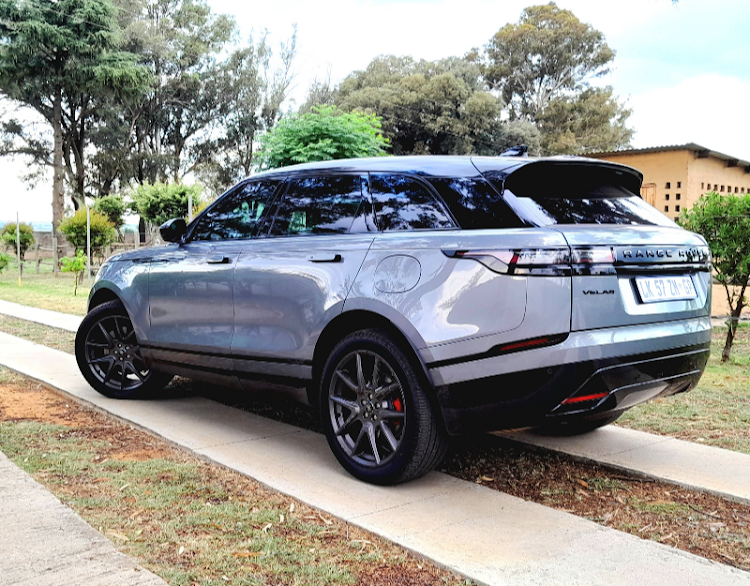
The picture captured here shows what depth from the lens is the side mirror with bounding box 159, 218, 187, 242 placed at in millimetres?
5598

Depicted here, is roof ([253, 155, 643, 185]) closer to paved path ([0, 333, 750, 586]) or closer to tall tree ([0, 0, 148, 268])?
paved path ([0, 333, 750, 586])

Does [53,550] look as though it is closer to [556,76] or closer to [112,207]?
[112,207]

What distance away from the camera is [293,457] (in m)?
4.65

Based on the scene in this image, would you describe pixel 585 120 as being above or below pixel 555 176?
above

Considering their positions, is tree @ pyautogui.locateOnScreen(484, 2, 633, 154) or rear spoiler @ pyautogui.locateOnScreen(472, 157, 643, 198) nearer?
rear spoiler @ pyautogui.locateOnScreen(472, 157, 643, 198)

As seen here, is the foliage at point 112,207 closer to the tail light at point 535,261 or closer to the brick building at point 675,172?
the brick building at point 675,172

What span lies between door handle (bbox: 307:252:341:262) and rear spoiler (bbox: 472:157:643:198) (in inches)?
35.7

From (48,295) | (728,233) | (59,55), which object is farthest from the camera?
(59,55)

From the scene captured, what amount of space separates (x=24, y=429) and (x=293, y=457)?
1.94 m

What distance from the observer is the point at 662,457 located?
4582 millimetres

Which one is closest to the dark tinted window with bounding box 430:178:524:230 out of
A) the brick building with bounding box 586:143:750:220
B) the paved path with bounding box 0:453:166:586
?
the paved path with bounding box 0:453:166:586

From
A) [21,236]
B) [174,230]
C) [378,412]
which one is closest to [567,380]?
[378,412]

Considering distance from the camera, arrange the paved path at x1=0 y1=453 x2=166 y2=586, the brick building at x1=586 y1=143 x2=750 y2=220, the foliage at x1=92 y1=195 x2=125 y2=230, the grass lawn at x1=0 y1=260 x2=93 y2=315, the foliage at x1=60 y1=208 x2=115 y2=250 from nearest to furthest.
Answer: the paved path at x1=0 y1=453 x2=166 y2=586, the grass lawn at x1=0 y1=260 x2=93 y2=315, the brick building at x1=586 y1=143 x2=750 y2=220, the foliage at x1=60 y1=208 x2=115 y2=250, the foliage at x1=92 y1=195 x2=125 y2=230

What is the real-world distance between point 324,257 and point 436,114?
4289 cm
